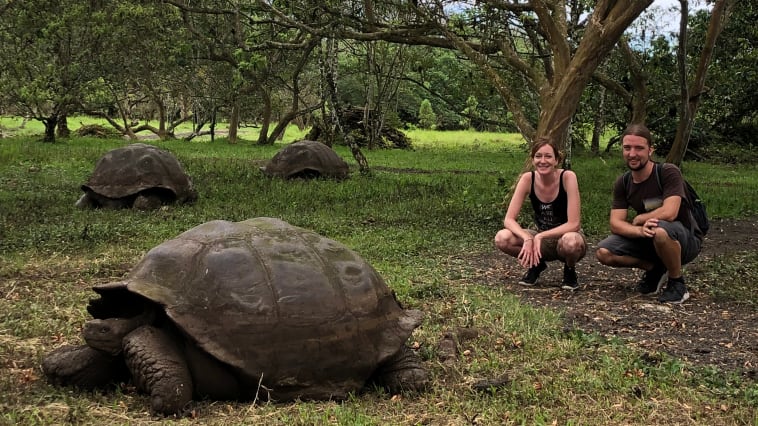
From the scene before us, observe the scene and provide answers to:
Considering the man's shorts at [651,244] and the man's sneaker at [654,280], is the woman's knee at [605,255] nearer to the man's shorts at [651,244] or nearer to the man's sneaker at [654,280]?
the man's shorts at [651,244]

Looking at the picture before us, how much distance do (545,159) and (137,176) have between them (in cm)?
560

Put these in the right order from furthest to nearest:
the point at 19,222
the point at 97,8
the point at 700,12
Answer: the point at 700,12
the point at 97,8
the point at 19,222

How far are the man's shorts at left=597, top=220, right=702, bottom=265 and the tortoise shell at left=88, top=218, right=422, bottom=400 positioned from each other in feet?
7.61

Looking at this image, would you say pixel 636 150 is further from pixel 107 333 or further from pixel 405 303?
pixel 107 333

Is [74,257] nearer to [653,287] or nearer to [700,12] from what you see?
[653,287]

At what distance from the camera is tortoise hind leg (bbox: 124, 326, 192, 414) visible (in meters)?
2.94

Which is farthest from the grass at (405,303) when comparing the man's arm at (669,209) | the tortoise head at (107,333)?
the man's arm at (669,209)

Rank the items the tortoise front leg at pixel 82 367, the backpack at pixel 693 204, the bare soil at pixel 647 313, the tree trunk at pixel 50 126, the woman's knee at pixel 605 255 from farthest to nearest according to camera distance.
A: the tree trunk at pixel 50 126 < the woman's knee at pixel 605 255 < the backpack at pixel 693 204 < the bare soil at pixel 647 313 < the tortoise front leg at pixel 82 367

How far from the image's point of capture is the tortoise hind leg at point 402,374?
3.34 metres

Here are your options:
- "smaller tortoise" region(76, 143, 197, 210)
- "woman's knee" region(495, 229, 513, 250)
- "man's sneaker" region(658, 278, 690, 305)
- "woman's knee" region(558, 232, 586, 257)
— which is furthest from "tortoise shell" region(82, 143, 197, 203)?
"man's sneaker" region(658, 278, 690, 305)

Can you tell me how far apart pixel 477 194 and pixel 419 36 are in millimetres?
2401

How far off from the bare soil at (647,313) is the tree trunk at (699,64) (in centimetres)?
387

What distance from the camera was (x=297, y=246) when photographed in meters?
3.38

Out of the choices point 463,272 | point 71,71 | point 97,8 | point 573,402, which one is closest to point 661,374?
point 573,402
